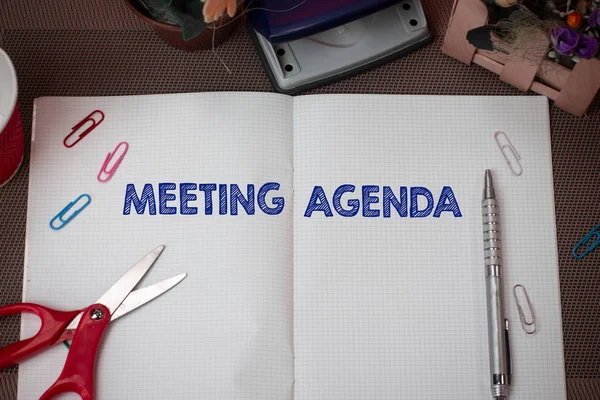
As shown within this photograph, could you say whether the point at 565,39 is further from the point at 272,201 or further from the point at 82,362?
the point at 82,362

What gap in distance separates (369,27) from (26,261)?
411 millimetres

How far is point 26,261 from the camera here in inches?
26.9

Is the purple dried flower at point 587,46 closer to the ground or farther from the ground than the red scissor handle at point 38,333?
farther from the ground

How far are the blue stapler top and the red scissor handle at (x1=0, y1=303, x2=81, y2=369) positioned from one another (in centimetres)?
32

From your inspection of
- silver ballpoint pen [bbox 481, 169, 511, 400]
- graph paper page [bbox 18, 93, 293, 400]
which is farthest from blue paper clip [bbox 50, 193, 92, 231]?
silver ballpoint pen [bbox 481, 169, 511, 400]

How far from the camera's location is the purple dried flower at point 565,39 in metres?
0.61

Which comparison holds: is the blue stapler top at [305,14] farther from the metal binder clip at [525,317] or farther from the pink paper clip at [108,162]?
the metal binder clip at [525,317]

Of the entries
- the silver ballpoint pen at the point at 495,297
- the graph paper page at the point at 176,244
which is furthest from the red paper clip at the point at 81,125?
the silver ballpoint pen at the point at 495,297

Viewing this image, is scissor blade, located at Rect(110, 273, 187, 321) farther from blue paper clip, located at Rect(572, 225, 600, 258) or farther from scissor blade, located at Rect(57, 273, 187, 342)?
blue paper clip, located at Rect(572, 225, 600, 258)

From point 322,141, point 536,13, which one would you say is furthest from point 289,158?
point 536,13

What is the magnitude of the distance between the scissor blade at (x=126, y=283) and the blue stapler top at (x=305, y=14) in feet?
0.78

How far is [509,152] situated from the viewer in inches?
28.2

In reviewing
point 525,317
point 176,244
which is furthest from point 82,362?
point 525,317

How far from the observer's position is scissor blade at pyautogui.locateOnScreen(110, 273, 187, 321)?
0.66 metres
